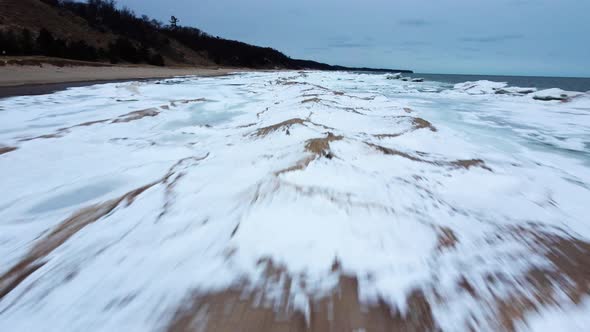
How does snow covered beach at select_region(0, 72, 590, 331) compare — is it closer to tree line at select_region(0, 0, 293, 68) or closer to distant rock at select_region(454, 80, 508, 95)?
distant rock at select_region(454, 80, 508, 95)

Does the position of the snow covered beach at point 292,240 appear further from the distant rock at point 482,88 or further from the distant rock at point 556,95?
the distant rock at point 482,88

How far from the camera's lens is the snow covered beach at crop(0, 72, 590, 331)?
0.91 metres

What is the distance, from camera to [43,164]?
2406mm

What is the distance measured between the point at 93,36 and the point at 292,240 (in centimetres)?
3616

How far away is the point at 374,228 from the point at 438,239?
279 millimetres

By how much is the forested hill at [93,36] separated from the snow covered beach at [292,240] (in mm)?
22941

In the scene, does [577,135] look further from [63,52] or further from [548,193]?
[63,52]

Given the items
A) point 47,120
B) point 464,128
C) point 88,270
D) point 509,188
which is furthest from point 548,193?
point 47,120

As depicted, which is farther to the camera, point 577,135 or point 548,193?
point 577,135

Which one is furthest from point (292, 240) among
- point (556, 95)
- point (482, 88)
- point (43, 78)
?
point (482, 88)

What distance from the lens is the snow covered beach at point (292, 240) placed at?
2.97 feet

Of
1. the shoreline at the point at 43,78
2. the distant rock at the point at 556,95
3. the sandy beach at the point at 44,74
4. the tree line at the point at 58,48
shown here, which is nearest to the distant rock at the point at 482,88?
the distant rock at the point at 556,95

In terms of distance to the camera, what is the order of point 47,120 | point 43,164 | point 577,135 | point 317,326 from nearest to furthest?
point 317,326 < point 43,164 < point 47,120 < point 577,135

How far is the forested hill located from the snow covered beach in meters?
22.9
